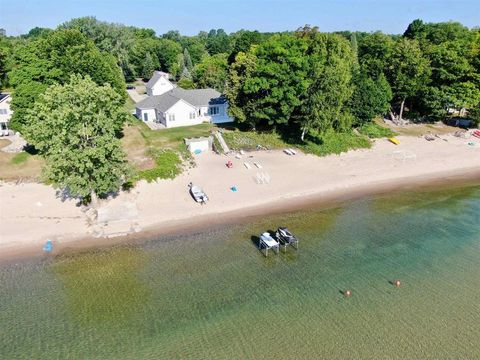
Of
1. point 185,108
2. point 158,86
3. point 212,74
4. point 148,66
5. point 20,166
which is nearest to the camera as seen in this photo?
point 20,166

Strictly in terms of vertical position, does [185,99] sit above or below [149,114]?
above

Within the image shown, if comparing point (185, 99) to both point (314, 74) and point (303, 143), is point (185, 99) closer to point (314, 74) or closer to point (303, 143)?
point (303, 143)

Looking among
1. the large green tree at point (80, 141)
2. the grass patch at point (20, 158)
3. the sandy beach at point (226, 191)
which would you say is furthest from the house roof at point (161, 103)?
the large green tree at point (80, 141)

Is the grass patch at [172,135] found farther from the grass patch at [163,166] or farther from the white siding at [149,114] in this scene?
the grass patch at [163,166]

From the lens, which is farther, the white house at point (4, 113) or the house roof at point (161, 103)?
the house roof at point (161, 103)

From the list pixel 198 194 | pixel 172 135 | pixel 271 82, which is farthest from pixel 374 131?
pixel 198 194

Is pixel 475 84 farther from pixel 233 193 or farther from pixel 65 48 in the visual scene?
pixel 65 48

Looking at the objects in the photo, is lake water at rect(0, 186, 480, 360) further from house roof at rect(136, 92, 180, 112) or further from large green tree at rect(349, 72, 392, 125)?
house roof at rect(136, 92, 180, 112)

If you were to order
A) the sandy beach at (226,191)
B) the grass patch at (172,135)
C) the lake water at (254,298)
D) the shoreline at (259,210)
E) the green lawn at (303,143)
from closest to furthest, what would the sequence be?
the lake water at (254,298) → the shoreline at (259,210) → the sandy beach at (226,191) → the grass patch at (172,135) → the green lawn at (303,143)
